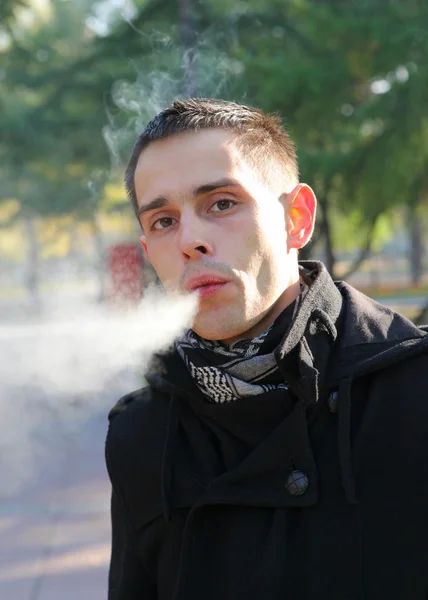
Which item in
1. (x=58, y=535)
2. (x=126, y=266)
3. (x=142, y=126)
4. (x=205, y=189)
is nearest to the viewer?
(x=205, y=189)

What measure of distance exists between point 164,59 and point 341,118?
2.34 metres

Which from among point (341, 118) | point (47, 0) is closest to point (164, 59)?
point (341, 118)

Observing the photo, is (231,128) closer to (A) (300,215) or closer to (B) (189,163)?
(B) (189,163)

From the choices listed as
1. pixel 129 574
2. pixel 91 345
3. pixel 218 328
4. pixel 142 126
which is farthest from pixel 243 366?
pixel 142 126

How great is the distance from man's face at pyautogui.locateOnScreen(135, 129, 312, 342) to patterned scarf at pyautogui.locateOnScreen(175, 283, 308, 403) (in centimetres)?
4

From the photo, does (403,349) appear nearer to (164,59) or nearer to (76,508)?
(76,508)

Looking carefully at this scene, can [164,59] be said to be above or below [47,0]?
below

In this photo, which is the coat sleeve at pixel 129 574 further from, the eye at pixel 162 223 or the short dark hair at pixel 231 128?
the short dark hair at pixel 231 128

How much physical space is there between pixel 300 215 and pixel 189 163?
0.29 m

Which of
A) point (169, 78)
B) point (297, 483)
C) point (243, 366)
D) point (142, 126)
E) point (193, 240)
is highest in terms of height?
point (169, 78)

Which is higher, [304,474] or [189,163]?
[189,163]

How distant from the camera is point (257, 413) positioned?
1.62m

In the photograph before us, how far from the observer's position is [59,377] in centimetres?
260

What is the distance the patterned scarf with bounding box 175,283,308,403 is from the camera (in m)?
1.60
